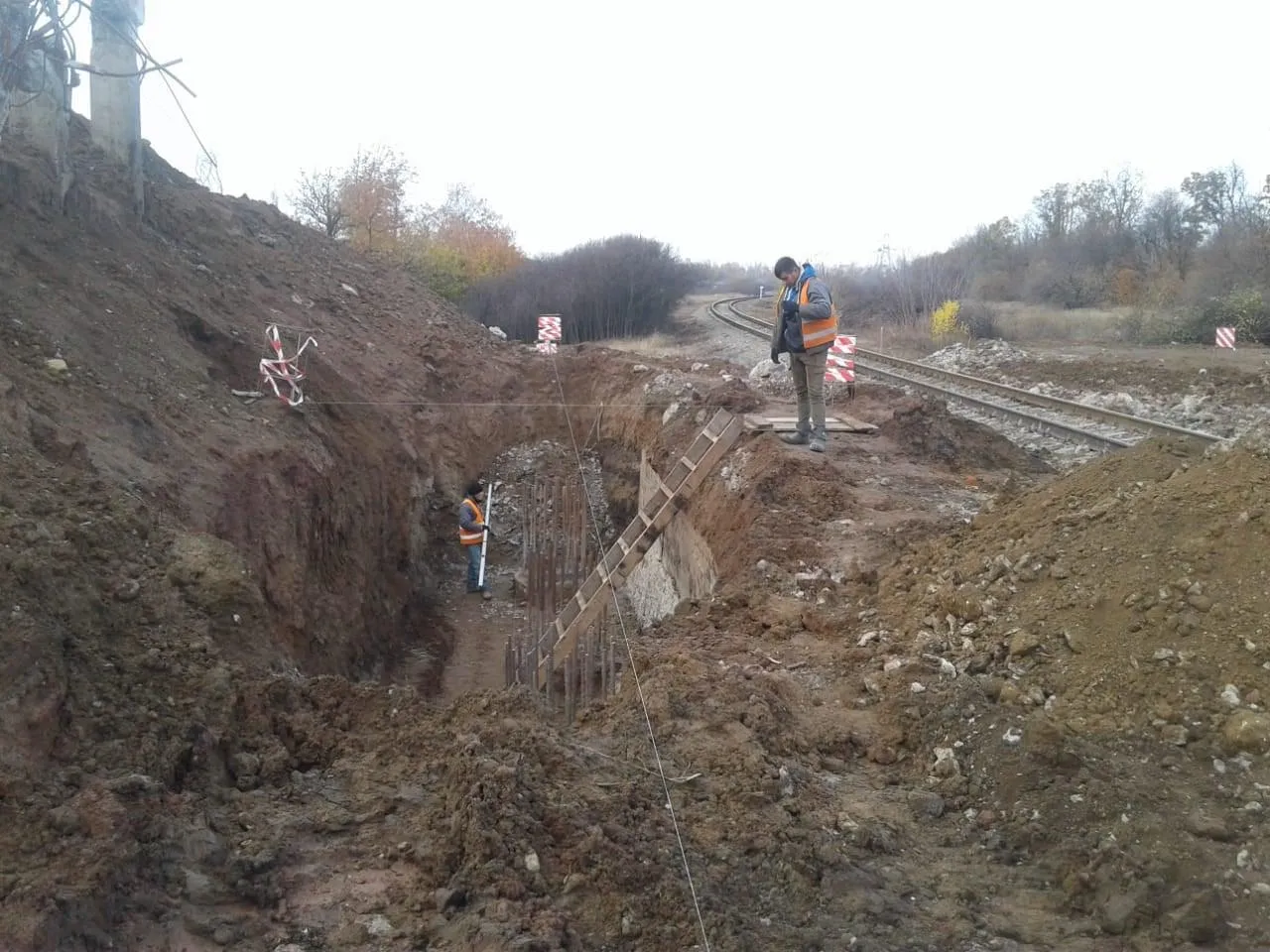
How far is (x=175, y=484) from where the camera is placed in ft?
22.5

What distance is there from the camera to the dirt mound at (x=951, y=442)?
1040 centimetres

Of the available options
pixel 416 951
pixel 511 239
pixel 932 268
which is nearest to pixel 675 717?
pixel 416 951

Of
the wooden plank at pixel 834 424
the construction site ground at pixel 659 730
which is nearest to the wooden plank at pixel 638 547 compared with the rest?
the construction site ground at pixel 659 730

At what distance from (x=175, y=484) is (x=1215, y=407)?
13.2 metres

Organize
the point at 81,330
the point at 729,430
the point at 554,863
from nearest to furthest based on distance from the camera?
the point at 554,863 < the point at 729,430 < the point at 81,330

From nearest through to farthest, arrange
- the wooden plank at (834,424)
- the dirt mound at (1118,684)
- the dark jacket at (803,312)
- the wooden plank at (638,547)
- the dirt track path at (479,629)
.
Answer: the dirt mound at (1118,684) → the wooden plank at (638,547) → the dark jacket at (803,312) → the wooden plank at (834,424) → the dirt track path at (479,629)

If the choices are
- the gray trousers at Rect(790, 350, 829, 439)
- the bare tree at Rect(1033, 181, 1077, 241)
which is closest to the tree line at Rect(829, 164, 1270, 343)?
the bare tree at Rect(1033, 181, 1077, 241)

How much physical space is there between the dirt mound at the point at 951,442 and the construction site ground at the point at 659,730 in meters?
1.98

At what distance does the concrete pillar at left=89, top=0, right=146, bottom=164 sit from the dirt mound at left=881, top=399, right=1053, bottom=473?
10.1 metres

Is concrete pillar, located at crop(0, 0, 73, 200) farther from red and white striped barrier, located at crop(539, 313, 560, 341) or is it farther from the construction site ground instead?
red and white striped barrier, located at crop(539, 313, 560, 341)

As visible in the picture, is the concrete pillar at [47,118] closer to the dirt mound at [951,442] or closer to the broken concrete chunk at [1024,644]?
the dirt mound at [951,442]

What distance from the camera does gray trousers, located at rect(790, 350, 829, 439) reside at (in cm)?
846

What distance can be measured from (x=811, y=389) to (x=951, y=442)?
272 centimetres

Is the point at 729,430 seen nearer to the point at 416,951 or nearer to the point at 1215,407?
the point at 416,951
